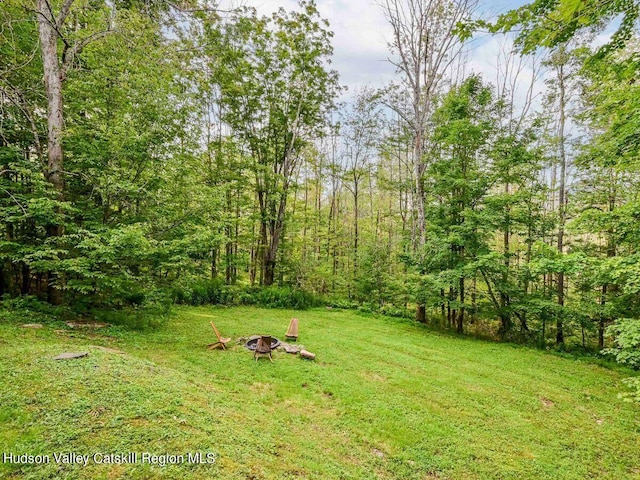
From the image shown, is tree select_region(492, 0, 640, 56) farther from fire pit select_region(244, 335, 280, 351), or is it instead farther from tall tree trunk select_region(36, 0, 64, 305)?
tall tree trunk select_region(36, 0, 64, 305)

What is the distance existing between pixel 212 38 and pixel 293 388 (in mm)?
10759

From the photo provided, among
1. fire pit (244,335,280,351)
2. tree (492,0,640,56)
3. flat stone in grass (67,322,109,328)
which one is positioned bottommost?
fire pit (244,335,280,351)

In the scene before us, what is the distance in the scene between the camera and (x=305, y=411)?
3.87 metres

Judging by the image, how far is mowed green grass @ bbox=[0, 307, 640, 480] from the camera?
2.34 metres

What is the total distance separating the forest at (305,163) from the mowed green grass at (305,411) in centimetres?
132

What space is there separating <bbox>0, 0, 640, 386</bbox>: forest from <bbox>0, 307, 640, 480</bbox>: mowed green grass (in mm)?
1325

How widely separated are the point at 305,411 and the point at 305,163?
14.1 metres

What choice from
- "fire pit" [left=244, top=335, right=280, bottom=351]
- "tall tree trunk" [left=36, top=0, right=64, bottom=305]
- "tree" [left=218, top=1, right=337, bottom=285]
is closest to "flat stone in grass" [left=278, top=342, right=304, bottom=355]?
"fire pit" [left=244, top=335, right=280, bottom=351]

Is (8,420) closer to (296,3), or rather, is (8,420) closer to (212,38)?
(212,38)

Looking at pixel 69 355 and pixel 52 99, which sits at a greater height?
pixel 52 99

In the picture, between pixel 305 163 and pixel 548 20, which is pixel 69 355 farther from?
pixel 305 163

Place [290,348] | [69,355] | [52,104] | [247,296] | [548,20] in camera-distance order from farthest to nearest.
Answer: [247,296], [290,348], [52,104], [69,355], [548,20]

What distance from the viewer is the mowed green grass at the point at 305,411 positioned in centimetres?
234

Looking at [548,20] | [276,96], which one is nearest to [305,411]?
[548,20]
